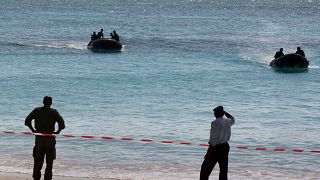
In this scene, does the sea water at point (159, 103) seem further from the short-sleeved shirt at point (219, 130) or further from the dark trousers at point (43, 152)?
the short-sleeved shirt at point (219, 130)

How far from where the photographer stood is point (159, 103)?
36.2m

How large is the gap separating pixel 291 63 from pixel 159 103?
15305 mm

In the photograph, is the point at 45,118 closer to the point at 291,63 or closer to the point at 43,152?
the point at 43,152

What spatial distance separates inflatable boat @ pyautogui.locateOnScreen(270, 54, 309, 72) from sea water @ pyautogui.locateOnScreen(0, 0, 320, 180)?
1.67ft

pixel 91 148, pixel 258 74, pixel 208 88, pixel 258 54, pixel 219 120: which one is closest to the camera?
pixel 219 120

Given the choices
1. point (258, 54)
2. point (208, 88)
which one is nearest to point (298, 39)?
point (258, 54)

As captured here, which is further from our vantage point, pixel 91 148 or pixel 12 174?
pixel 91 148

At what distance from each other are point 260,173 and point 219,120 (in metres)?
5.93

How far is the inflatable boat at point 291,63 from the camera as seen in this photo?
49031mm

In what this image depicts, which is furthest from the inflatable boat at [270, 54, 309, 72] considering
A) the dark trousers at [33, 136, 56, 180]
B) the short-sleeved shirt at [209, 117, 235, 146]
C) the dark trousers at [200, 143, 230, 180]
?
the dark trousers at [33, 136, 56, 180]

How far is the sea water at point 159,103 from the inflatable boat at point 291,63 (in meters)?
0.51

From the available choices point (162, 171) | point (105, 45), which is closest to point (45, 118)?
point (162, 171)

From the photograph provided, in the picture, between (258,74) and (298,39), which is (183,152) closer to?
(258,74)

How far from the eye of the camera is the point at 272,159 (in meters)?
21.5
